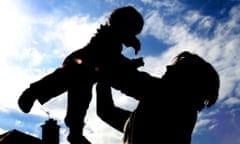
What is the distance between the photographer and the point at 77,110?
124 inches

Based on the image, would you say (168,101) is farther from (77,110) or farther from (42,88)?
(42,88)

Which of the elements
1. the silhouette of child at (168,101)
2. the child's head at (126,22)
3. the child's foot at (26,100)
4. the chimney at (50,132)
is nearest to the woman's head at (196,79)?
the silhouette of child at (168,101)

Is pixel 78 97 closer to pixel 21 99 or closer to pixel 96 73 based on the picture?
pixel 96 73

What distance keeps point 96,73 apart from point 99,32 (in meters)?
0.40

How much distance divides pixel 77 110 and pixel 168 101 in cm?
107

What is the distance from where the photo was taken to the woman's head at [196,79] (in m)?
3.76

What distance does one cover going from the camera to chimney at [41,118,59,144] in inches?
1202

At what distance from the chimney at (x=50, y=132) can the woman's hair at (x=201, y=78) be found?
27897 mm

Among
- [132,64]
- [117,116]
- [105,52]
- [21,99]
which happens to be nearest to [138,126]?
[117,116]

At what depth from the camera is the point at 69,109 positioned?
319 centimetres

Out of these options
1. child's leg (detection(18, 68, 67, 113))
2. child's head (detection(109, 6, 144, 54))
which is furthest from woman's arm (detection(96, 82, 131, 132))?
child's head (detection(109, 6, 144, 54))

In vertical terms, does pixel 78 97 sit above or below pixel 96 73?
below

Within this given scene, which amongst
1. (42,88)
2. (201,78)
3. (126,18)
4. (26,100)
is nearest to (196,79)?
(201,78)

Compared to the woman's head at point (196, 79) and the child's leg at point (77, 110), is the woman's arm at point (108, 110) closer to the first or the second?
the child's leg at point (77, 110)
